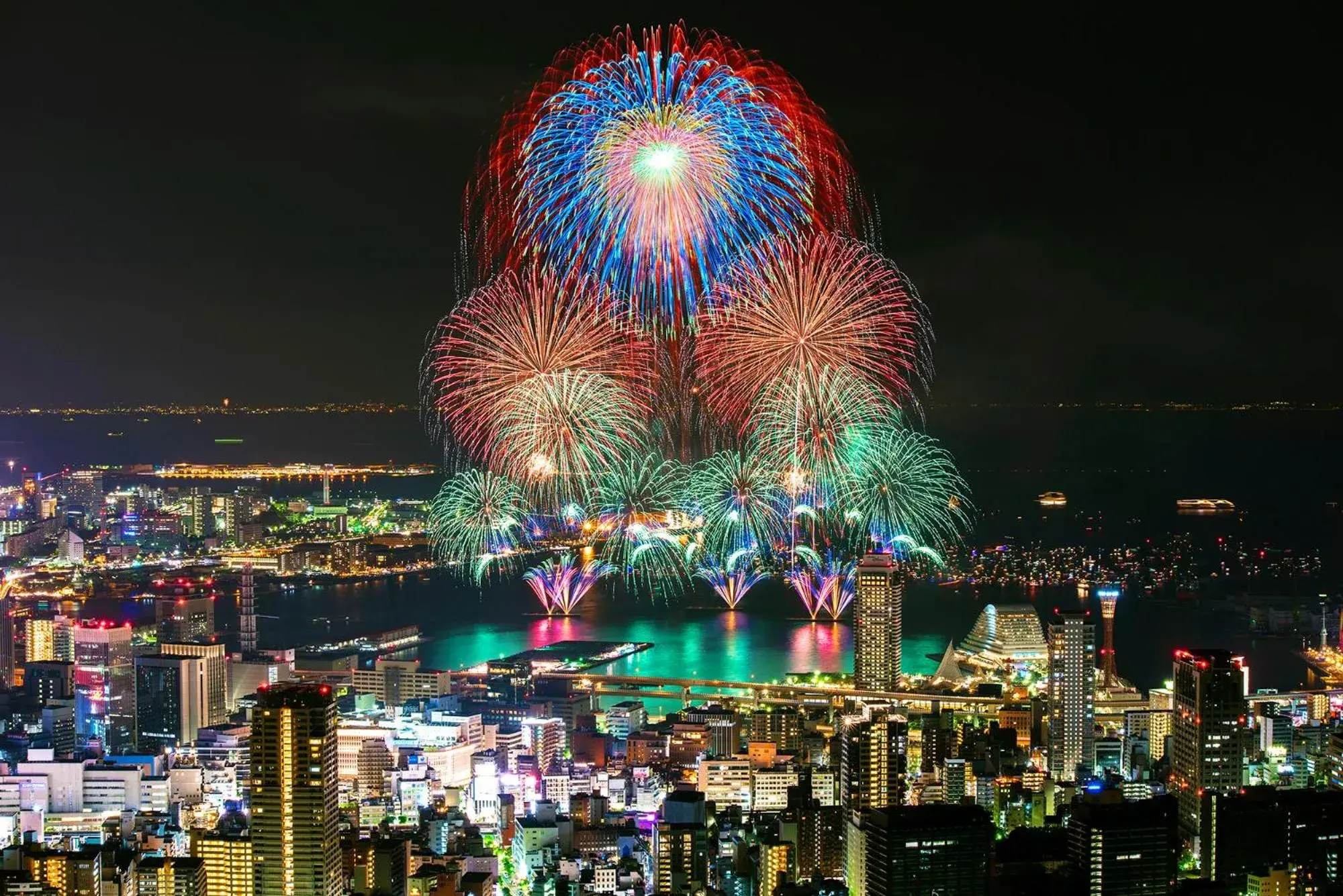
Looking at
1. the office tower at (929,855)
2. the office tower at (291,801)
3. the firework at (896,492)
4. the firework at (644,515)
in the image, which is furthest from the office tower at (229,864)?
the firework at (644,515)

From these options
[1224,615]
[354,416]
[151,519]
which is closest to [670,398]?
[1224,615]

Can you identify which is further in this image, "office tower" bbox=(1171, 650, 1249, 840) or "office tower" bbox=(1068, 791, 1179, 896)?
"office tower" bbox=(1171, 650, 1249, 840)

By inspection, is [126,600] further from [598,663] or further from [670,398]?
[670,398]

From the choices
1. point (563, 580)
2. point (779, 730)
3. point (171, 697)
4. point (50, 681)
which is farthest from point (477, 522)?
point (779, 730)

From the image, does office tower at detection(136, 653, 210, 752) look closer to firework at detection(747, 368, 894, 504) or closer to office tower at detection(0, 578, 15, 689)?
office tower at detection(0, 578, 15, 689)

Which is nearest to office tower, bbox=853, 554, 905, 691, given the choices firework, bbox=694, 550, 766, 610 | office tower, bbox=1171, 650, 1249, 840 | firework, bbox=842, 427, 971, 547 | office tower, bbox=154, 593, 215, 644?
firework, bbox=842, 427, 971, 547

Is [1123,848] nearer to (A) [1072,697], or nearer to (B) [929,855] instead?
(B) [929,855]
